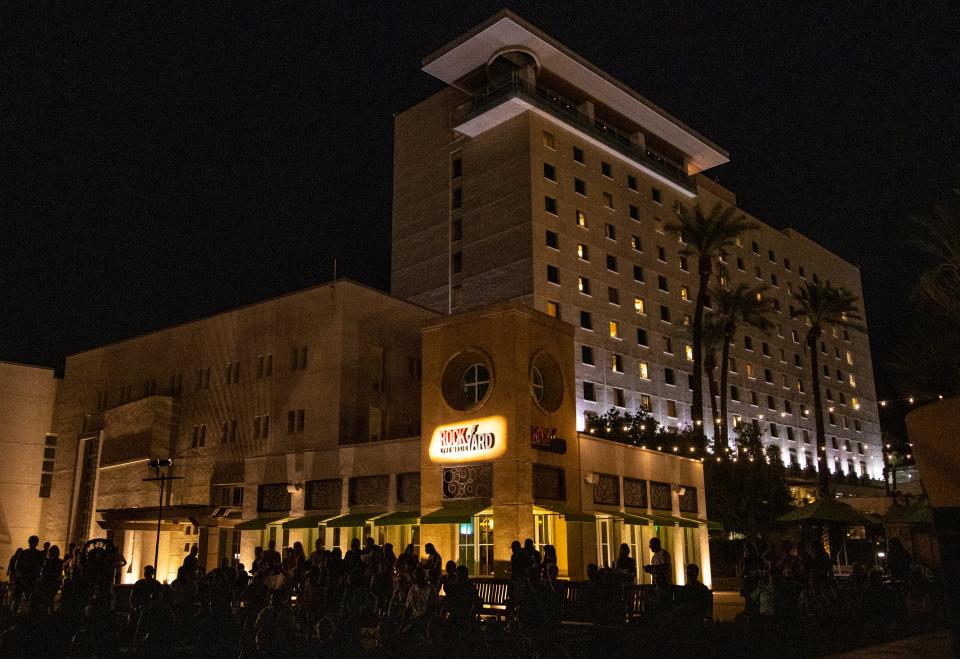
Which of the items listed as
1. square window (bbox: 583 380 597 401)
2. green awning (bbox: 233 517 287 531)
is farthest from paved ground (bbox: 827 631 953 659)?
square window (bbox: 583 380 597 401)

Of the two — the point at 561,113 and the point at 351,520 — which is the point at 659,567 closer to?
the point at 351,520

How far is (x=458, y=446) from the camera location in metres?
25.8

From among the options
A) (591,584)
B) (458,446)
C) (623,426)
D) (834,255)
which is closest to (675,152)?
(623,426)

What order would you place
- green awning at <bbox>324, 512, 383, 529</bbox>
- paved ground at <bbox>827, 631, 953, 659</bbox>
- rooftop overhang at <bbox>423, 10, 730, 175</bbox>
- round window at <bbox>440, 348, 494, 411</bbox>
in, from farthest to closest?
rooftop overhang at <bbox>423, 10, 730, 175</bbox>
green awning at <bbox>324, 512, 383, 529</bbox>
round window at <bbox>440, 348, 494, 411</bbox>
paved ground at <bbox>827, 631, 953, 659</bbox>

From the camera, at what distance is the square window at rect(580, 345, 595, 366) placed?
179 ft

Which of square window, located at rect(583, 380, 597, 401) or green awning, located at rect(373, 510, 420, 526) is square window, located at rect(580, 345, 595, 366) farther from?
green awning, located at rect(373, 510, 420, 526)

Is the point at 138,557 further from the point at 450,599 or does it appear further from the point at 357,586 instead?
the point at 450,599

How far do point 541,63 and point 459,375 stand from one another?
36861 millimetres

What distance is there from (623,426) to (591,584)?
38525 mm

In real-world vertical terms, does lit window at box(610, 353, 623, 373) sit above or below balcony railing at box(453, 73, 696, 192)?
below

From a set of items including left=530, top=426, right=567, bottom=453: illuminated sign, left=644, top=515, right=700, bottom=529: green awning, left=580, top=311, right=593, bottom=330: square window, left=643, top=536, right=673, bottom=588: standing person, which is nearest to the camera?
left=643, top=536, right=673, bottom=588: standing person

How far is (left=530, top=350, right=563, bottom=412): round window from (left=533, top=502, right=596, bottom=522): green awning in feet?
10.0

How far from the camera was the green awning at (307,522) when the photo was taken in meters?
29.1

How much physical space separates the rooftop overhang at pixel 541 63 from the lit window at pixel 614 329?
55.6 ft
